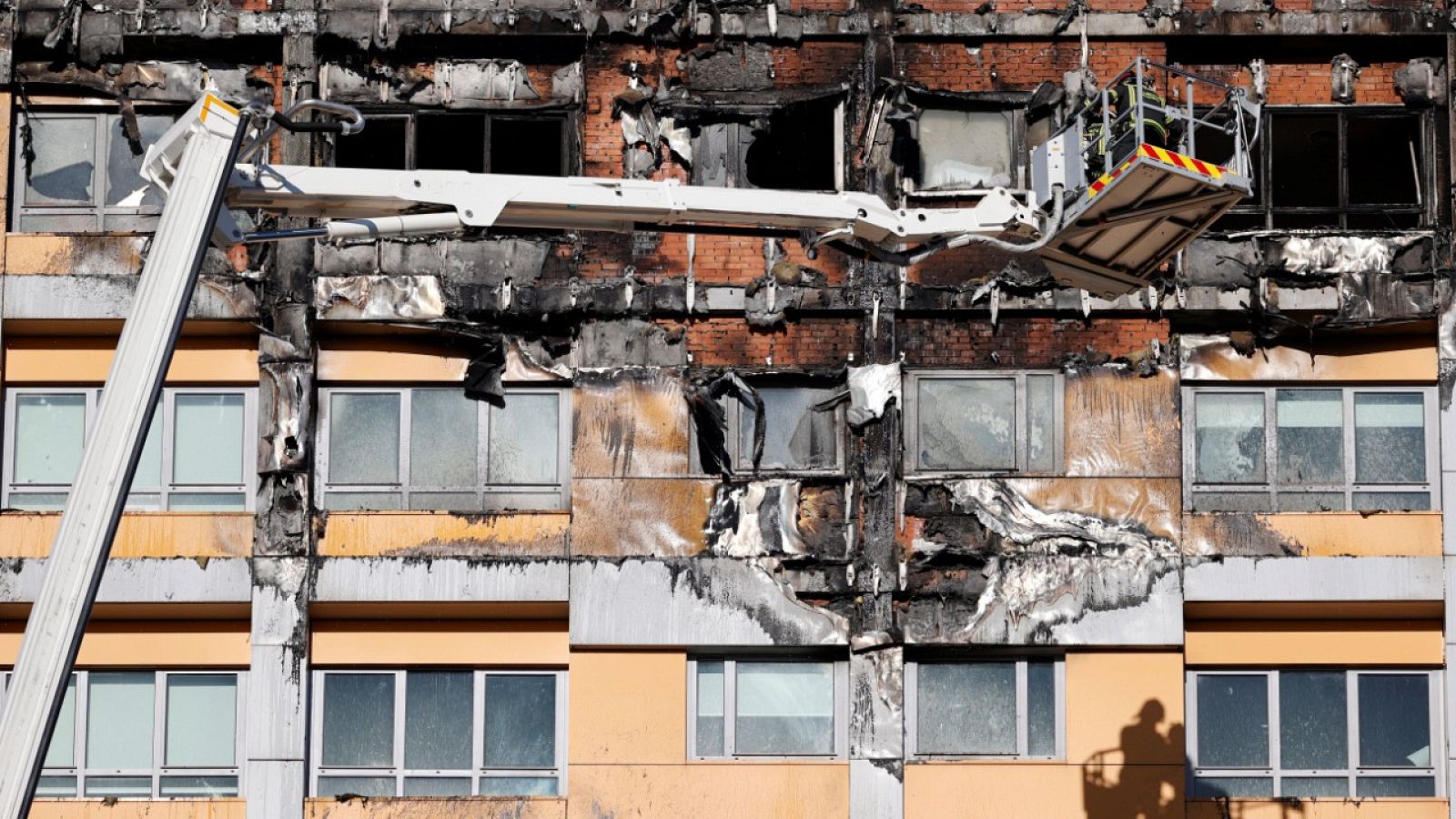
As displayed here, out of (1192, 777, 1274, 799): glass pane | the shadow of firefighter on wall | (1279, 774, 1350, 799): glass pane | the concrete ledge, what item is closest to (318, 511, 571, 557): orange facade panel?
the shadow of firefighter on wall

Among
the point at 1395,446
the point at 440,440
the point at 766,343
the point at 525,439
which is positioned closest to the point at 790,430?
the point at 766,343

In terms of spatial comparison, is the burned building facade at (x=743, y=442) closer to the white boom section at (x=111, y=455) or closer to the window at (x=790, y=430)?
the window at (x=790, y=430)

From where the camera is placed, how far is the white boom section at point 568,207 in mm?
13961

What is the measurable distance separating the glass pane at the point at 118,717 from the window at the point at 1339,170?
1186cm

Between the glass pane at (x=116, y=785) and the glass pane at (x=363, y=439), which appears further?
the glass pane at (x=363, y=439)

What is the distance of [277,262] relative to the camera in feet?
61.1

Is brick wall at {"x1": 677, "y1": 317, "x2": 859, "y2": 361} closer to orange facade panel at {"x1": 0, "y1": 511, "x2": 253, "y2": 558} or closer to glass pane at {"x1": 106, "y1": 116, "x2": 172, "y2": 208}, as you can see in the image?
orange facade panel at {"x1": 0, "y1": 511, "x2": 253, "y2": 558}

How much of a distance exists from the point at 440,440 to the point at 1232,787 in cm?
853

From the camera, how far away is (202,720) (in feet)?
61.2

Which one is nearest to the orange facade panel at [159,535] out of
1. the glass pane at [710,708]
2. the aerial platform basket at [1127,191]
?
the glass pane at [710,708]

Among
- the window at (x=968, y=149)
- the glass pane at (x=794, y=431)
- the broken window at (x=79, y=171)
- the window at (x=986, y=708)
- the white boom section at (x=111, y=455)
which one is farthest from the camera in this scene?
the window at (x=968, y=149)

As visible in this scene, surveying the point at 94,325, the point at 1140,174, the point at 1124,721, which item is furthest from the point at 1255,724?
the point at 94,325

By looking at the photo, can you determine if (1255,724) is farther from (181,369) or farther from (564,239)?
(181,369)

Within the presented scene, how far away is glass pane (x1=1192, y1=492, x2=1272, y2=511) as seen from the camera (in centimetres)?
1902
